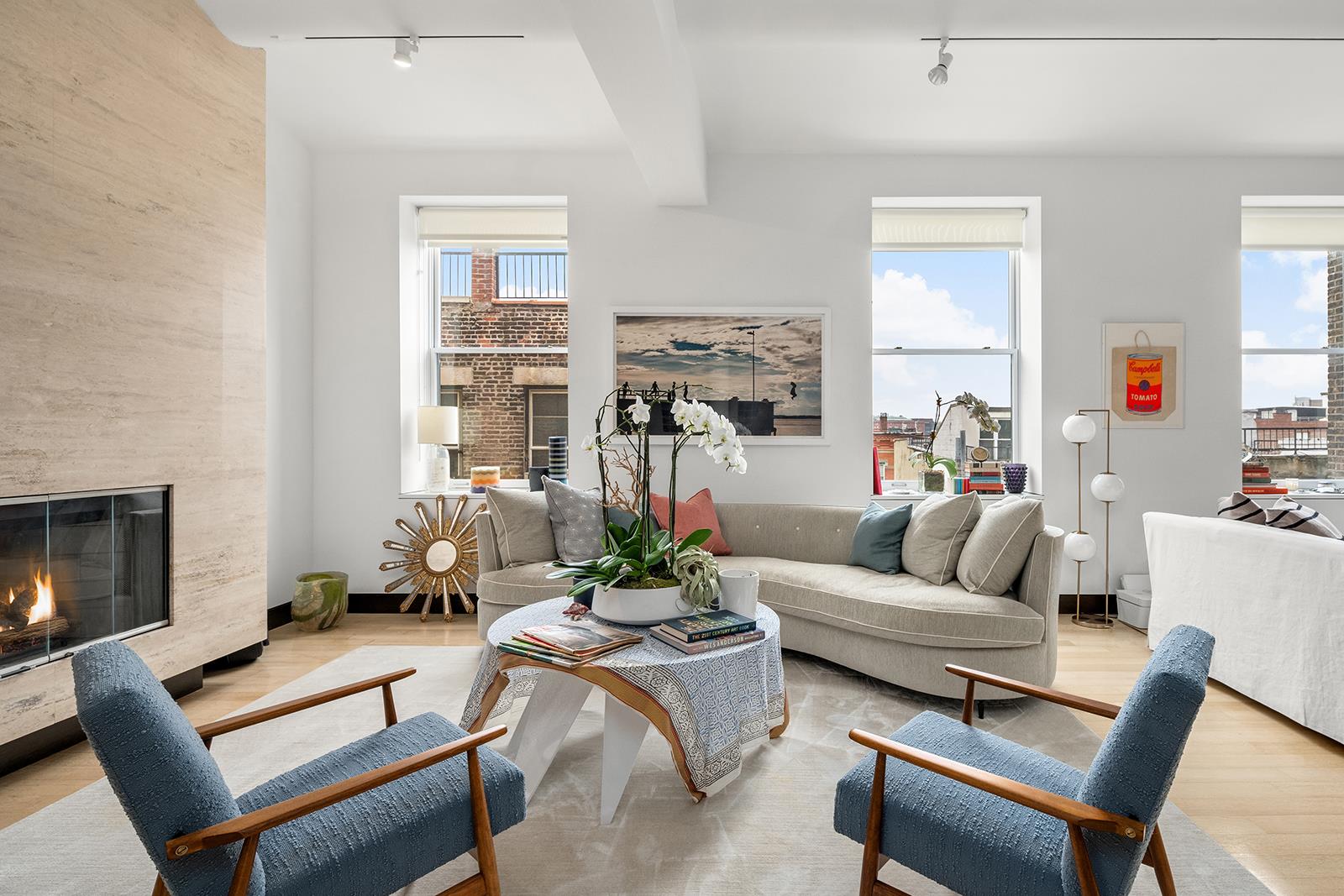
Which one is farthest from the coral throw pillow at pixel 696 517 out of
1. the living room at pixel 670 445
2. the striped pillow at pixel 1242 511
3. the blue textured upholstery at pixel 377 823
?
the striped pillow at pixel 1242 511

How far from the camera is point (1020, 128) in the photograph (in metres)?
4.33

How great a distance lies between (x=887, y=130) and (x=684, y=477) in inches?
101

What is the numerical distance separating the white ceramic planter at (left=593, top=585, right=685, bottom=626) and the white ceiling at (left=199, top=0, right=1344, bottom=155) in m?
2.08

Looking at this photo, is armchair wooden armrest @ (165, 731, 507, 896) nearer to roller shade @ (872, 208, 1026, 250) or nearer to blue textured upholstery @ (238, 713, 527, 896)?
blue textured upholstery @ (238, 713, 527, 896)

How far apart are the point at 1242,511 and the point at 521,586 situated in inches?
139

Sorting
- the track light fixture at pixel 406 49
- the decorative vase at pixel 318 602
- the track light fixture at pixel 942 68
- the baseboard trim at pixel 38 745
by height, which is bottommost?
the baseboard trim at pixel 38 745

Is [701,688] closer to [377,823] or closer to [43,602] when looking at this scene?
[377,823]

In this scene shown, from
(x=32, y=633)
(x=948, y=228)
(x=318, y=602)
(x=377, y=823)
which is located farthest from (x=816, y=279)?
(x=32, y=633)

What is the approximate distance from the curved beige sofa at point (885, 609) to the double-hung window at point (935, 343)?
1.16 meters

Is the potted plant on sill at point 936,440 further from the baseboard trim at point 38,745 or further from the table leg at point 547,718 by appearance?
the baseboard trim at point 38,745

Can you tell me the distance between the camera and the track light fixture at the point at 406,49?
316 cm

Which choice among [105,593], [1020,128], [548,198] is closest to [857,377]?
[1020,128]

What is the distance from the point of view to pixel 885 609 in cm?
312

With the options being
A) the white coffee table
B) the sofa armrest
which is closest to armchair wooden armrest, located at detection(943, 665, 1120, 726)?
the white coffee table
